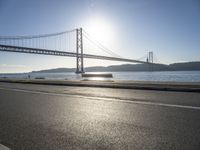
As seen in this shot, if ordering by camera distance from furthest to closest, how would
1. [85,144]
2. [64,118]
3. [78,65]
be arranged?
1. [78,65]
2. [64,118]
3. [85,144]

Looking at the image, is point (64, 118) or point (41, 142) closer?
point (41, 142)

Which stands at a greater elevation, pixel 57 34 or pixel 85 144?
pixel 57 34

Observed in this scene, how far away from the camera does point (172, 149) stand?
10.5 feet

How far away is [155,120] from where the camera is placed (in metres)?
4.89

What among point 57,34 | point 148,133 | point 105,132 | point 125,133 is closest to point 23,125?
point 105,132

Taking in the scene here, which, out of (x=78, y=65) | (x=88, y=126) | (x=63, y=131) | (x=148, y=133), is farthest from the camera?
(x=78, y=65)

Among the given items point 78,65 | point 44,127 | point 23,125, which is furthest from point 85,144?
point 78,65

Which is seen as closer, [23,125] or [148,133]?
[148,133]

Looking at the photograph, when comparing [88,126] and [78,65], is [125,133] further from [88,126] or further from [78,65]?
[78,65]

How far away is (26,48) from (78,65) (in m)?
15.7

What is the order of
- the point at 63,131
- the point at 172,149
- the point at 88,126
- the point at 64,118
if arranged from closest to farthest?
the point at 172,149
the point at 63,131
the point at 88,126
the point at 64,118

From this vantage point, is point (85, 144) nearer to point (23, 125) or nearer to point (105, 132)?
point (105, 132)

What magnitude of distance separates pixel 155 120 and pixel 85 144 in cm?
191

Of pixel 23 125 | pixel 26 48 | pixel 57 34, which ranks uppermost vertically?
pixel 57 34
